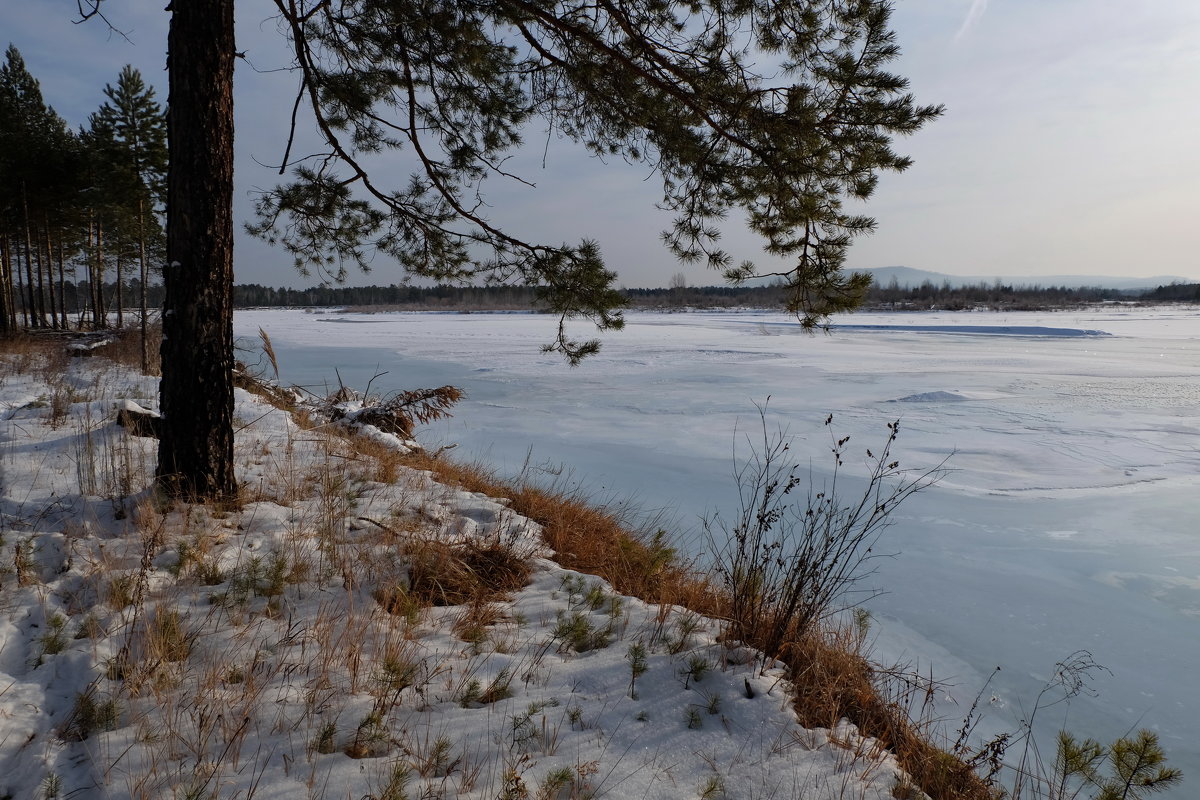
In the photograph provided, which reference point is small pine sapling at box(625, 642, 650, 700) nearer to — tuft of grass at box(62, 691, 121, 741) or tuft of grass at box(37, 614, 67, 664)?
tuft of grass at box(62, 691, 121, 741)

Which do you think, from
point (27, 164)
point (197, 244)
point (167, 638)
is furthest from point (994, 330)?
point (27, 164)

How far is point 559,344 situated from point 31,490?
11.6 ft

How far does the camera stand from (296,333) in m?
32.5

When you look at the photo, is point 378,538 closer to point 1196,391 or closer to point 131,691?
point 131,691

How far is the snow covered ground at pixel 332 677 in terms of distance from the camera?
2.01 m

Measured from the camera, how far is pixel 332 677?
2.47 m

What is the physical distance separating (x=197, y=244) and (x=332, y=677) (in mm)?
2637

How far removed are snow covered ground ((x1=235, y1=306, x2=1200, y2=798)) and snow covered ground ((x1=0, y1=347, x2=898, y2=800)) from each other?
189cm

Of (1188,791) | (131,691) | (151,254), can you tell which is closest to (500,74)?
(131,691)

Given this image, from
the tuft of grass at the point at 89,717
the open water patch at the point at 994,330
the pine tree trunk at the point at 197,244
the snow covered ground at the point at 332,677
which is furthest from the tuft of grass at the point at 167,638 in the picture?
the open water patch at the point at 994,330

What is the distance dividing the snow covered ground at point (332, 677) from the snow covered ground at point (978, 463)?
1886 millimetres

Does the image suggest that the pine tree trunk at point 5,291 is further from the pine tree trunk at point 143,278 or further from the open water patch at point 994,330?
the open water patch at point 994,330

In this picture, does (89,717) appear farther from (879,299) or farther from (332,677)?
(879,299)

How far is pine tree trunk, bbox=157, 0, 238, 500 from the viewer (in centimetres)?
349
